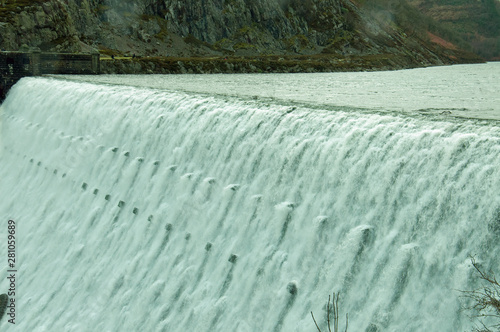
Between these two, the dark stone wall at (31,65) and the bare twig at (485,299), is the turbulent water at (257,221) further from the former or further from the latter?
the dark stone wall at (31,65)

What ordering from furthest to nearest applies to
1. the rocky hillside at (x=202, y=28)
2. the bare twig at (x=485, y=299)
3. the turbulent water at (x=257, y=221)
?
the rocky hillside at (x=202, y=28), the turbulent water at (x=257, y=221), the bare twig at (x=485, y=299)

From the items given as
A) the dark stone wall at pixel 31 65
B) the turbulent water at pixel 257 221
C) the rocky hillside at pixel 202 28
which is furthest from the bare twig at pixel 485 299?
the rocky hillside at pixel 202 28

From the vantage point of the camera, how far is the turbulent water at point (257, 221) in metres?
9.39

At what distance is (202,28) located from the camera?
5817 inches

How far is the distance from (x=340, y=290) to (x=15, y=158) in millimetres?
24061

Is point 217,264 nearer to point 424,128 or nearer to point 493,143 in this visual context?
point 424,128

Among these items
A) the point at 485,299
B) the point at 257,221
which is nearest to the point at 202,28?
the point at 257,221

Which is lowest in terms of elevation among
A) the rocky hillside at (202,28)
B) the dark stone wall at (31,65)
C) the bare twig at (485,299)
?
the bare twig at (485,299)

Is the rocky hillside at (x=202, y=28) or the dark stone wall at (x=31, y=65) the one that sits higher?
the rocky hillside at (x=202, y=28)

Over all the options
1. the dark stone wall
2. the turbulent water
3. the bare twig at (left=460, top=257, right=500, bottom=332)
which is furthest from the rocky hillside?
the bare twig at (left=460, top=257, right=500, bottom=332)

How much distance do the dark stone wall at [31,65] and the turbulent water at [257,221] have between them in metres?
22.1

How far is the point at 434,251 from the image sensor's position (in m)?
9.20

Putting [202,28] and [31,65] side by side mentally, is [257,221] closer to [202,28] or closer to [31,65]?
[31,65]

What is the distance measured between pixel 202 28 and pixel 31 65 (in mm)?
112985
